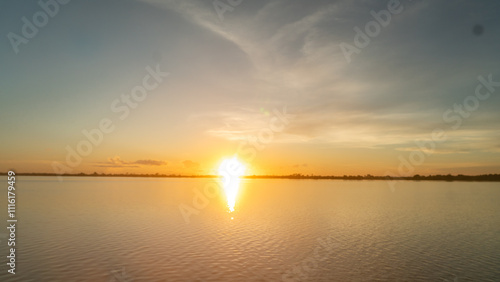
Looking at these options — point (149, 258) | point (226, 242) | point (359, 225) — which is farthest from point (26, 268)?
point (359, 225)

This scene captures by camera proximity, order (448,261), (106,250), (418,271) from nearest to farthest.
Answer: (418,271) < (448,261) < (106,250)

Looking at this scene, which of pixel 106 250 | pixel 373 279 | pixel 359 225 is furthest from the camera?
pixel 359 225

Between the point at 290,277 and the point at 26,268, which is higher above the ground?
the point at 26,268

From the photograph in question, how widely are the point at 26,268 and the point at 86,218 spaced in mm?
30702

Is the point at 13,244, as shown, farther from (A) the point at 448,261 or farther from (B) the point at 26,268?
(A) the point at 448,261

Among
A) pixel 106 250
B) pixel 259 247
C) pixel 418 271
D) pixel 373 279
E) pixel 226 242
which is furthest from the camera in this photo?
pixel 226 242

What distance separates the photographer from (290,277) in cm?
2639

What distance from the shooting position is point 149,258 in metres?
31.2

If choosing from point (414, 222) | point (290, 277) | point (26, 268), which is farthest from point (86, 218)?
point (414, 222)

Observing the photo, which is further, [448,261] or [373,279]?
[448,261]

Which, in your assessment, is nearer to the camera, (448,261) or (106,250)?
(448,261)

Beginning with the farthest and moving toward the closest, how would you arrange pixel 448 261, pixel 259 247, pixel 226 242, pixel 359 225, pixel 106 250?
pixel 359 225 → pixel 226 242 → pixel 259 247 → pixel 106 250 → pixel 448 261

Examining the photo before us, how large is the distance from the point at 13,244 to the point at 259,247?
92.7 feet

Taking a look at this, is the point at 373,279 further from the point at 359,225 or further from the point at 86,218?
the point at 86,218
